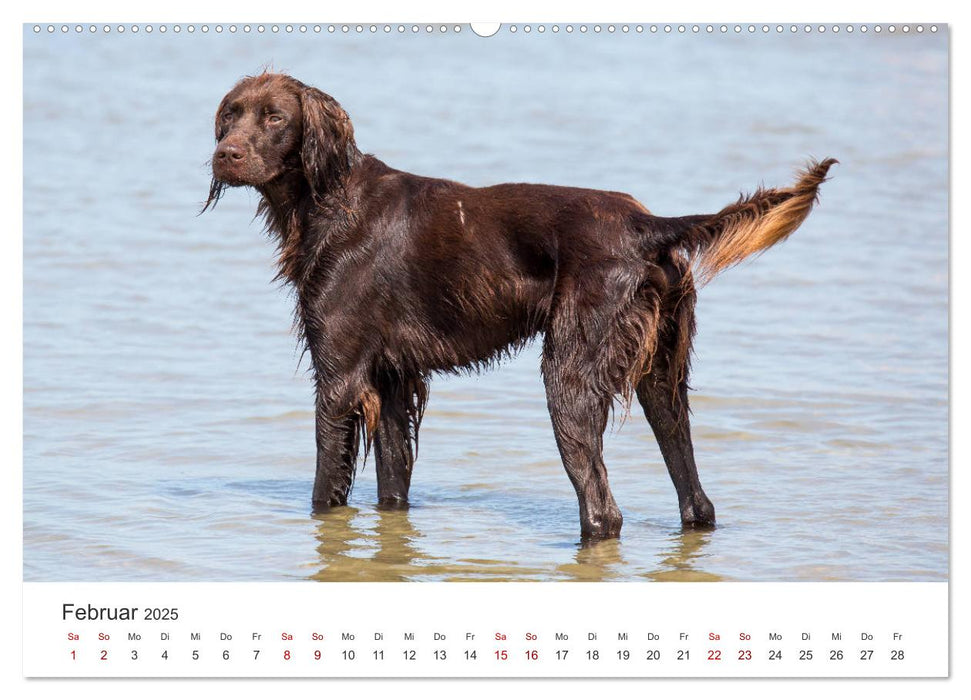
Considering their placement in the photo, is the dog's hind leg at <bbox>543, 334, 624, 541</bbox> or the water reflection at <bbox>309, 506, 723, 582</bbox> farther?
the dog's hind leg at <bbox>543, 334, 624, 541</bbox>

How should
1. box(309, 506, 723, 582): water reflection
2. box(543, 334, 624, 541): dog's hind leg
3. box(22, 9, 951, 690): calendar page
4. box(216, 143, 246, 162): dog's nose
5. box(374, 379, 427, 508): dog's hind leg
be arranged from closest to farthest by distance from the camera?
box(22, 9, 951, 690): calendar page
box(309, 506, 723, 582): water reflection
box(543, 334, 624, 541): dog's hind leg
box(216, 143, 246, 162): dog's nose
box(374, 379, 427, 508): dog's hind leg

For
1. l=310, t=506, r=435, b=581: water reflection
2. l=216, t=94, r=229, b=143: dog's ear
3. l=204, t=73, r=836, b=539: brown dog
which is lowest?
l=310, t=506, r=435, b=581: water reflection

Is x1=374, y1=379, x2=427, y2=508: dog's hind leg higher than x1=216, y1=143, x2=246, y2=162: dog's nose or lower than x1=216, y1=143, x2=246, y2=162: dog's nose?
lower

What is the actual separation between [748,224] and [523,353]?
15.1ft

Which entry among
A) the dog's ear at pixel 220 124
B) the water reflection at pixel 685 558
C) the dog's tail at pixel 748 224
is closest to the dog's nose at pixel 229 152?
the dog's ear at pixel 220 124

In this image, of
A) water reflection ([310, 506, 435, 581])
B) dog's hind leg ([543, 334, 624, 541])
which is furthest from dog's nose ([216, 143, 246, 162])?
water reflection ([310, 506, 435, 581])

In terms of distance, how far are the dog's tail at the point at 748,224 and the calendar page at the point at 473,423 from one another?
1cm

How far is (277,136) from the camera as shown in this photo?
6801 mm

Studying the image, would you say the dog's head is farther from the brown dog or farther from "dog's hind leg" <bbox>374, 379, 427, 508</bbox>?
"dog's hind leg" <bbox>374, 379, 427, 508</bbox>

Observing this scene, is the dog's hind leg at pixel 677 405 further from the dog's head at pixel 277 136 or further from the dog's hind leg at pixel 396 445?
the dog's head at pixel 277 136

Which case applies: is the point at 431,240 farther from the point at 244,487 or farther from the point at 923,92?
the point at 923,92

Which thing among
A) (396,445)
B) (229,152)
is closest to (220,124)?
(229,152)

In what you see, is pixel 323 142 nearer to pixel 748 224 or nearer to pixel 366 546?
pixel 366 546

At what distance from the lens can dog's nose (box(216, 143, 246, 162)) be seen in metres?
6.67
